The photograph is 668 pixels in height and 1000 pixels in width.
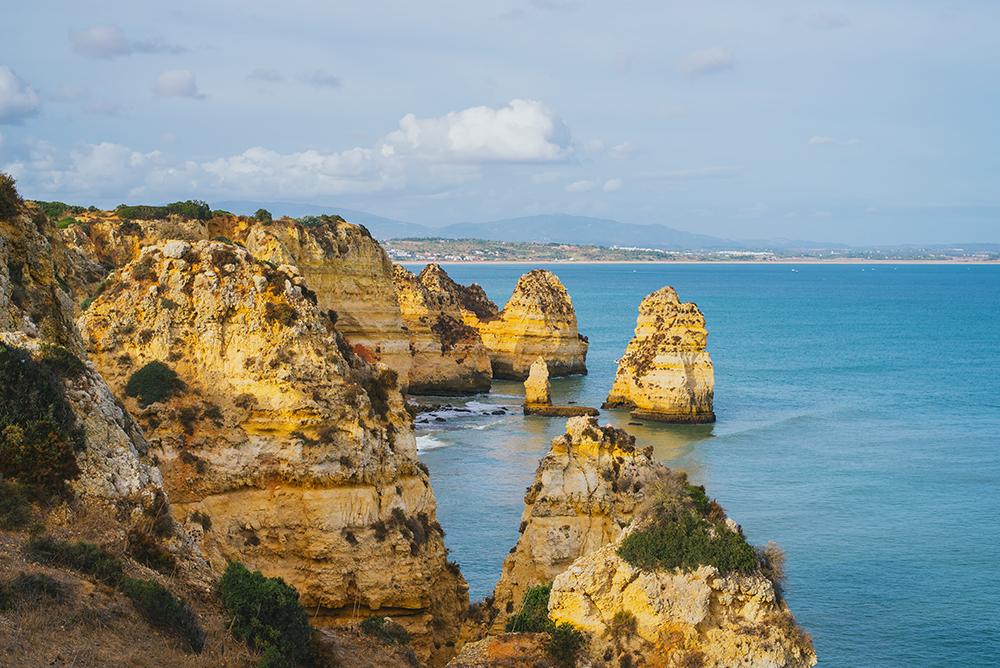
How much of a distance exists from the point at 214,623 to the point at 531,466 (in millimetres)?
34253

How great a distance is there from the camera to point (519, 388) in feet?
253

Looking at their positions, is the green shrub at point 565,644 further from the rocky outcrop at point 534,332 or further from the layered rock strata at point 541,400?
the rocky outcrop at point 534,332

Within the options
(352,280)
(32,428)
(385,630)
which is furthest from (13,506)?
(352,280)

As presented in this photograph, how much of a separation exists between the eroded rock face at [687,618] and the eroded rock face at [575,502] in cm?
524

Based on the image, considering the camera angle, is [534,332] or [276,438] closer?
[276,438]

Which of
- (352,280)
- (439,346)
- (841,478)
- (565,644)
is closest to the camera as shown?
(565,644)

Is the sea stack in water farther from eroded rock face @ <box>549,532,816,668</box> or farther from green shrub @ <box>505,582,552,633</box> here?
eroded rock face @ <box>549,532,816,668</box>

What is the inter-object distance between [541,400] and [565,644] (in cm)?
4765

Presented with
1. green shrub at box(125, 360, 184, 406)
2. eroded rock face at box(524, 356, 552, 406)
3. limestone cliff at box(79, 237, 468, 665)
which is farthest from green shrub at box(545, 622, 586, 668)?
eroded rock face at box(524, 356, 552, 406)

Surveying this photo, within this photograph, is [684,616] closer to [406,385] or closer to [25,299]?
[25,299]

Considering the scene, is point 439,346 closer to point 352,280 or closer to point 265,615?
point 352,280

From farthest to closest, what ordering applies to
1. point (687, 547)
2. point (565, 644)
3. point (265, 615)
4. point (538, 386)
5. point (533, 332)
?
point (533, 332) → point (538, 386) → point (687, 547) → point (565, 644) → point (265, 615)

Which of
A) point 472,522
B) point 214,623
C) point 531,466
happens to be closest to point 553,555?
point 214,623

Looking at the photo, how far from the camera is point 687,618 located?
15000 mm
